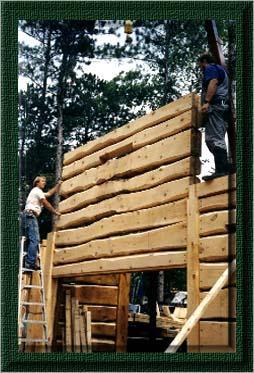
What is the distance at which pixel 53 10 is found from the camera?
6508 millimetres

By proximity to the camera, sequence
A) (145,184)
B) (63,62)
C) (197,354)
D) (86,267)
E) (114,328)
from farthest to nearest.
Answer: (114,328)
(86,267)
(145,184)
(63,62)
(197,354)

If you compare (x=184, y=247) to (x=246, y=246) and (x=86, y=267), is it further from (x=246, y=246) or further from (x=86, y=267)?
(x=86, y=267)

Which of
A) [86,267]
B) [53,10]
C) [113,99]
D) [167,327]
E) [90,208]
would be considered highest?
[53,10]

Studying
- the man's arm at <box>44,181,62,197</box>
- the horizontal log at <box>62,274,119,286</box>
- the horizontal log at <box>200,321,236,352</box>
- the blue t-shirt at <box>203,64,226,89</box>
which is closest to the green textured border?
the horizontal log at <box>200,321,236,352</box>

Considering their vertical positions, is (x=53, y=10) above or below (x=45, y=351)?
above

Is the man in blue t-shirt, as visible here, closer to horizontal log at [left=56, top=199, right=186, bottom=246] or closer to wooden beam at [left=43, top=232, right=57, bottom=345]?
horizontal log at [left=56, top=199, right=186, bottom=246]

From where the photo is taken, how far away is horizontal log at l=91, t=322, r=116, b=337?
9695 mm

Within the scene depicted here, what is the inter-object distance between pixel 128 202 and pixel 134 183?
0.79ft

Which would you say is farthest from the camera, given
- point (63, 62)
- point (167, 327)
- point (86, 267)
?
point (167, 327)

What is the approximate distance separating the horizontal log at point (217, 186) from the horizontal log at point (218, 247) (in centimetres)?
46

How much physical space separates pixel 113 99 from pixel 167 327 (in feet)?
17.1

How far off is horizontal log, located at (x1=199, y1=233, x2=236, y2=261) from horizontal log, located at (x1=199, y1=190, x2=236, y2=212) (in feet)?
0.95

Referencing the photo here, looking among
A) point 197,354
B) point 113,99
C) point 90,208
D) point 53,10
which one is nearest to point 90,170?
point 90,208

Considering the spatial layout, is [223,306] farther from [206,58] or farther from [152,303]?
[152,303]
